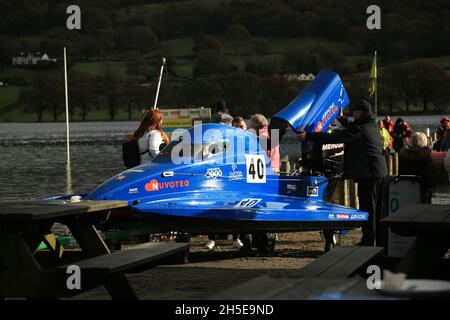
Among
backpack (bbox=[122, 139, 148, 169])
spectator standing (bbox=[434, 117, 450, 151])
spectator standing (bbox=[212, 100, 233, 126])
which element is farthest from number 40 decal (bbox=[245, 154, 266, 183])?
spectator standing (bbox=[434, 117, 450, 151])

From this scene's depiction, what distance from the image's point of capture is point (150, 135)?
13219mm

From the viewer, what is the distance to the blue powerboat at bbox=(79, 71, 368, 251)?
40.1 ft

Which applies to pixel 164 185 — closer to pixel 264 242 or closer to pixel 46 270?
pixel 264 242

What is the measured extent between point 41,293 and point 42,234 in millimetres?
1879

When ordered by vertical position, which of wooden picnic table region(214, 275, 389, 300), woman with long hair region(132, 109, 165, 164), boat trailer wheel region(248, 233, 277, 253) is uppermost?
woman with long hair region(132, 109, 165, 164)

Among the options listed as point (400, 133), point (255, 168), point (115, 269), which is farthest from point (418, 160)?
Result: point (400, 133)

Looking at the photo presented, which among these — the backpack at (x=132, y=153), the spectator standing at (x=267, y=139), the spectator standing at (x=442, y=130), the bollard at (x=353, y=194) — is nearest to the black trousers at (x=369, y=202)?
the spectator standing at (x=267, y=139)

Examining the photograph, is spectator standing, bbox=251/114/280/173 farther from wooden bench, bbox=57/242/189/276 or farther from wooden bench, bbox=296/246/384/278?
wooden bench, bbox=296/246/384/278

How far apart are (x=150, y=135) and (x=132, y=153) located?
36 centimetres

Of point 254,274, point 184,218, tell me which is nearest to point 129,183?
point 184,218

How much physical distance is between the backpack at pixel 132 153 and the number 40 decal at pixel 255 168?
143 cm

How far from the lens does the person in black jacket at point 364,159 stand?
12969 mm

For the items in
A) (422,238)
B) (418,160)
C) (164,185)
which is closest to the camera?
(422,238)

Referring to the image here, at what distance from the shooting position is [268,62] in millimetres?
194875
